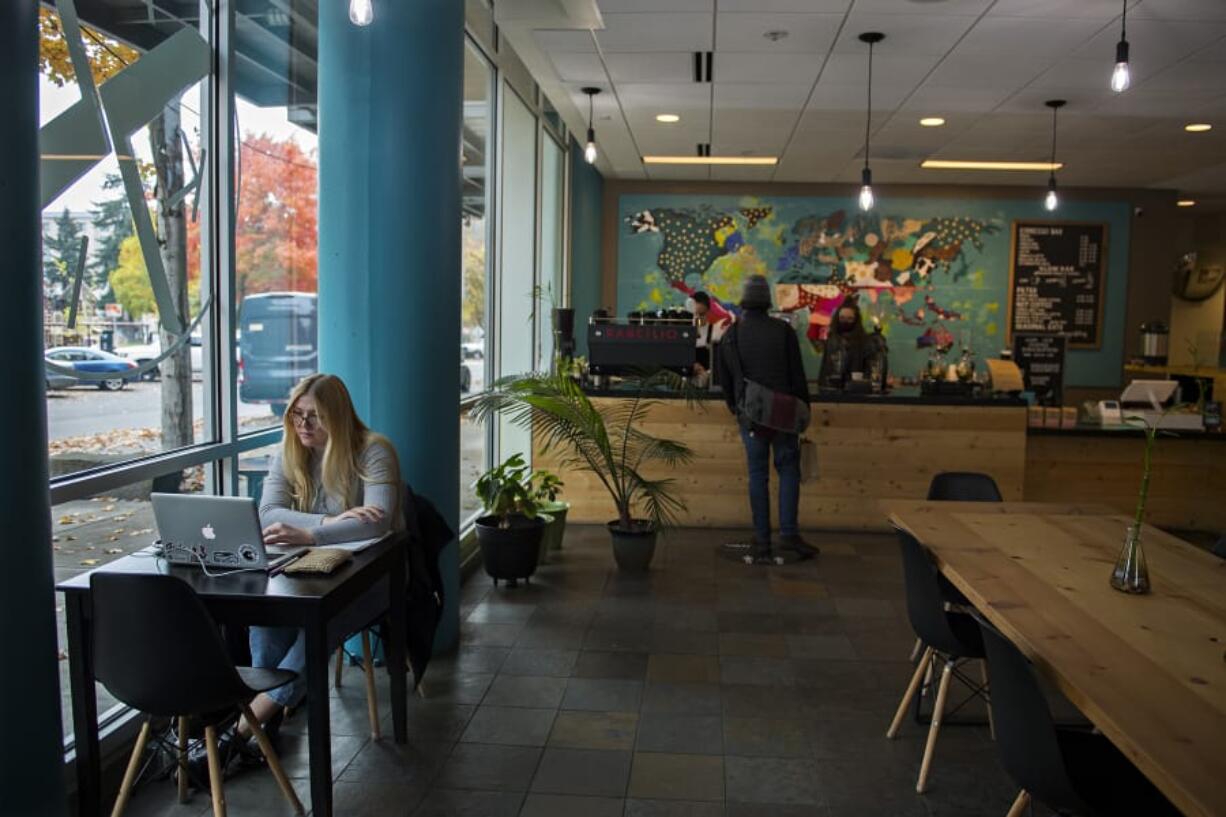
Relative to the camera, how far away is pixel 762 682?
410cm

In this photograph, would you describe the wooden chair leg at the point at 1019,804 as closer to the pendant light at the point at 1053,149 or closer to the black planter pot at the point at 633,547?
the black planter pot at the point at 633,547

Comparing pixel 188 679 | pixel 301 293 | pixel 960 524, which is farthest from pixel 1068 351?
pixel 188 679

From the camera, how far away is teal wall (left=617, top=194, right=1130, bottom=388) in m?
10.5

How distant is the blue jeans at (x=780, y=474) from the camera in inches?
246

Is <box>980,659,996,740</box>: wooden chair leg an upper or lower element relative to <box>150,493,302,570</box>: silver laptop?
lower

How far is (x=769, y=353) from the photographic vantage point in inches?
242

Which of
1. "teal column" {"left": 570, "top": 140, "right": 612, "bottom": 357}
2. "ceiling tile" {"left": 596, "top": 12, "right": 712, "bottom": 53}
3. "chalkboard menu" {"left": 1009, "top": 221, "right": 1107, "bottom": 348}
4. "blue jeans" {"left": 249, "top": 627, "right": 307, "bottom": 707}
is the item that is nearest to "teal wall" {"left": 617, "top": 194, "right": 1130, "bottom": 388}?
"chalkboard menu" {"left": 1009, "top": 221, "right": 1107, "bottom": 348}

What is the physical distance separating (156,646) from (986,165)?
8.65 m

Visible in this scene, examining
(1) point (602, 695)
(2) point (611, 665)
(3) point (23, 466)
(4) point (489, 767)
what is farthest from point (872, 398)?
(3) point (23, 466)

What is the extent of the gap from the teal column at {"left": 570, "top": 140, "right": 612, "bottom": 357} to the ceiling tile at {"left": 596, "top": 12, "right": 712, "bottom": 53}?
3.38 meters

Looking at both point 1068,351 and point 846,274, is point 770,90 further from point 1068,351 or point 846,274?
point 1068,351

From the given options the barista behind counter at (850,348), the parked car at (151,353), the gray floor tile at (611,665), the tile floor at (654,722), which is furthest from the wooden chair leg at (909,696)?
the barista behind counter at (850,348)

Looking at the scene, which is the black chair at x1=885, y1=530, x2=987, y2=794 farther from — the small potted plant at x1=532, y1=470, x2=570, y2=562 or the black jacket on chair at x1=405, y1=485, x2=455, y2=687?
the small potted plant at x1=532, y1=470, x2=570, y2=562

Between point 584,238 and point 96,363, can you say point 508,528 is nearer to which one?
point 96,363
